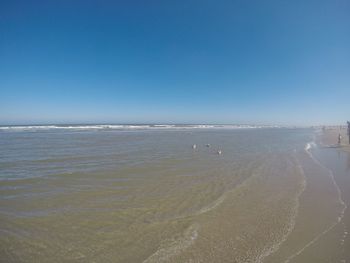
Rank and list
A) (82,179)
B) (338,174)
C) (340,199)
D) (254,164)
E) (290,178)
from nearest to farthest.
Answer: (340,199), (82,179), (290,178), (338,174), (254,164)

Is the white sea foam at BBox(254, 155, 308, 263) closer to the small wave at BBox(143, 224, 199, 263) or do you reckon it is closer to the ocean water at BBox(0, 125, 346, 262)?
the ocean water at BBox(0, 125, 346, 262)

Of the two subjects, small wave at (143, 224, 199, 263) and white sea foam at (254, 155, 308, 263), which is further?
white sea foam at (254, 155, 308, 263)

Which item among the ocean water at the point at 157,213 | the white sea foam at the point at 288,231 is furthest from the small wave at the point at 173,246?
the white sea foam at the point at 288,231

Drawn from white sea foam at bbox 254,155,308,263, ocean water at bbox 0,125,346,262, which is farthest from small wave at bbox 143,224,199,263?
white sea foam at bbox 254,155,308,263

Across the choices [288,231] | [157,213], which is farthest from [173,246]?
[288,231]

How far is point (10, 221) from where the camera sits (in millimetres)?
6133

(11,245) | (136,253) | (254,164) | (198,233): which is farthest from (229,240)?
(254,164)

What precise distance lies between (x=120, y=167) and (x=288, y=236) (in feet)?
29.2

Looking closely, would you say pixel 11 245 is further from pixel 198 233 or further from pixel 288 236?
pixel 288 236

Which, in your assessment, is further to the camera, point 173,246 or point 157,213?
point 157,213

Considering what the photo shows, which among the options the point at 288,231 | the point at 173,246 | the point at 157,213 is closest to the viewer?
the point at 173,246

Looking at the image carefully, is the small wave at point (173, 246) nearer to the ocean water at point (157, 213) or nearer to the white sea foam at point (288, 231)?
the ocean water at point (157, 213)

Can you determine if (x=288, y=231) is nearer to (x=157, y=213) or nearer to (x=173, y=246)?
(x=173, y=246)

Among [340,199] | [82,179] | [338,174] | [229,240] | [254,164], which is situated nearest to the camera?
[229,240]
